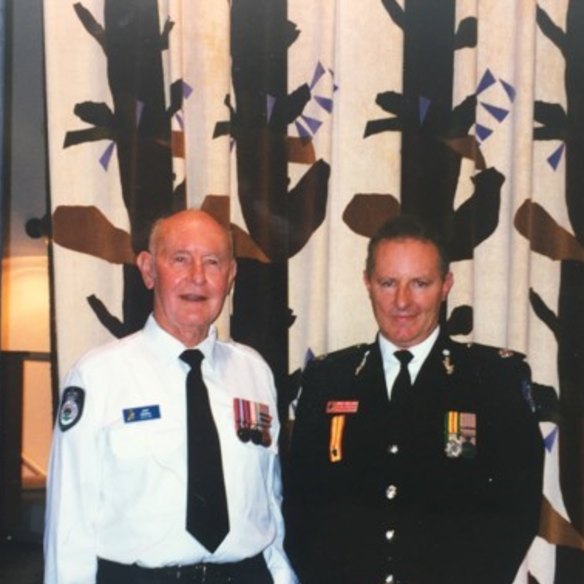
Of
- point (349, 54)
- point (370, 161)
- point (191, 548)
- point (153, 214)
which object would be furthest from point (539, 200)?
point (191, 548)

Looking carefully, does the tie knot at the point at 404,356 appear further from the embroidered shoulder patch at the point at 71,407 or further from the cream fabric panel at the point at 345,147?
the embroidered shoulder patch at the point at 71,407

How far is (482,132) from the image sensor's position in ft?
6.62

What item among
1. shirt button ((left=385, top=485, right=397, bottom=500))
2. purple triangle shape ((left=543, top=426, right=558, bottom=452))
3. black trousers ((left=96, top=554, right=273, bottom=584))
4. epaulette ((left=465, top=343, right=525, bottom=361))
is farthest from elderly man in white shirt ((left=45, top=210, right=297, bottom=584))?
purple triangle shape ((left=543, top=426, right=558, bottom=452))

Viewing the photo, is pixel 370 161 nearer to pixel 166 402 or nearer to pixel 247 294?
pixel 247 294

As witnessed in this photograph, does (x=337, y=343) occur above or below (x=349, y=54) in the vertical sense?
below

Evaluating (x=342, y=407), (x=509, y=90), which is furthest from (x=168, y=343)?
(x=509, y=90)

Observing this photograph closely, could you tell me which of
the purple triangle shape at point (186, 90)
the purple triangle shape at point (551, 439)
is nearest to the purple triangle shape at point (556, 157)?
the purple triangle shape at point (551, 439)

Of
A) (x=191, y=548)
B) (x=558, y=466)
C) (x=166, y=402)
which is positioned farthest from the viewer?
(x=558, y=466)

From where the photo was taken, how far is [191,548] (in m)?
1.47

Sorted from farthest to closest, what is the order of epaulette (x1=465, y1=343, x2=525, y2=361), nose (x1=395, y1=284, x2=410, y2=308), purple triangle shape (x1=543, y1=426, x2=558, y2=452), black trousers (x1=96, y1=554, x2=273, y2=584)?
purple triangle shape (x1=543, y1=426, x2=558, y2=452)
epaulette (x1=465, y1=343, x2=525, y2=361)
nose (x1=395, y1=284, x2=410, y2=308)
black trousers (x1=96, y1=554, x2=273, y2=584)

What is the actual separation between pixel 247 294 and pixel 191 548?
76cm

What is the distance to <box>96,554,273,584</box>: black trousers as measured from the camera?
1.45 m

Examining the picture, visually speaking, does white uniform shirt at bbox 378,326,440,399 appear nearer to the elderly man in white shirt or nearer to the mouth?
the elderly man in white shirt

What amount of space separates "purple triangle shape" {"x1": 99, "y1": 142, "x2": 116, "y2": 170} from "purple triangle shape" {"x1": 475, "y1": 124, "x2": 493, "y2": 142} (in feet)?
3.27
